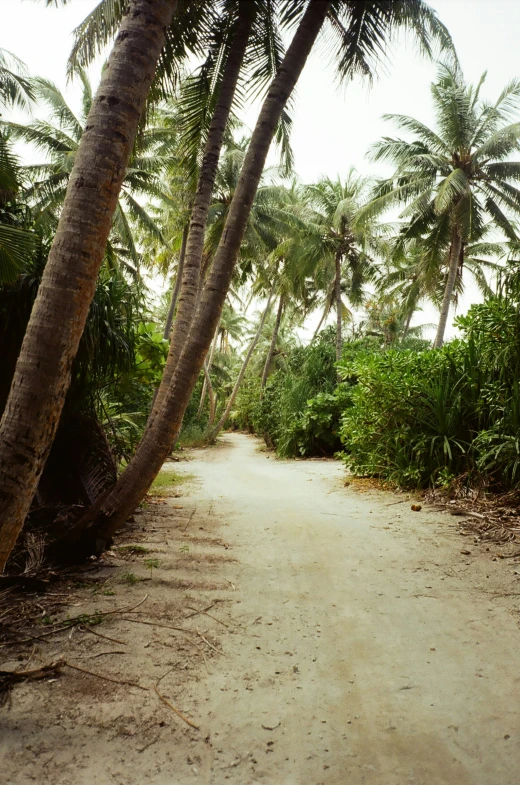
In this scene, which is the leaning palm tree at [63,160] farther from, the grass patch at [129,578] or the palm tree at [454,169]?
the grass patch at [129,578]

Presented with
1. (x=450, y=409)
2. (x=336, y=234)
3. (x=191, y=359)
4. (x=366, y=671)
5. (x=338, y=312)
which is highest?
(x=336, y=234)

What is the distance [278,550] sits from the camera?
429 centimetres

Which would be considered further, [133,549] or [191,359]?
[133,549]

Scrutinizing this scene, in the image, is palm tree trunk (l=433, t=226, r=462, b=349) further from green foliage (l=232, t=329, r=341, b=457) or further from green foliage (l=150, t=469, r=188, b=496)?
green foliage (l=150, t=469, r=188, b=496)

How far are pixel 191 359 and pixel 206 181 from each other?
2787mm

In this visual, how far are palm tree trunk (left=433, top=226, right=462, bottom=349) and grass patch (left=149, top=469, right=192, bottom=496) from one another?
11.3 m

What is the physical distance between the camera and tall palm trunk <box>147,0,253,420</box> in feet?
16.0

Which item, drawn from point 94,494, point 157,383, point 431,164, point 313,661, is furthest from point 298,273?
point 313,661

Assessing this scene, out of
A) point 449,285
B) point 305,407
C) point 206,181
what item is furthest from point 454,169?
point 206,181

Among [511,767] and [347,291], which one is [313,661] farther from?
[347,291]

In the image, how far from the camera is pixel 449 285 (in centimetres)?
1731

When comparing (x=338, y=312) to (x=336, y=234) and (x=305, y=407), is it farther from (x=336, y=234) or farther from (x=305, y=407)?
Result: (x=305, y=407)

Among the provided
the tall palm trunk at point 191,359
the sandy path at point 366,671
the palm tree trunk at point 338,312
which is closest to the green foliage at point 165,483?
the sandy path at point 366,671

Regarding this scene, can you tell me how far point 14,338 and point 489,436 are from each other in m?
5.02
